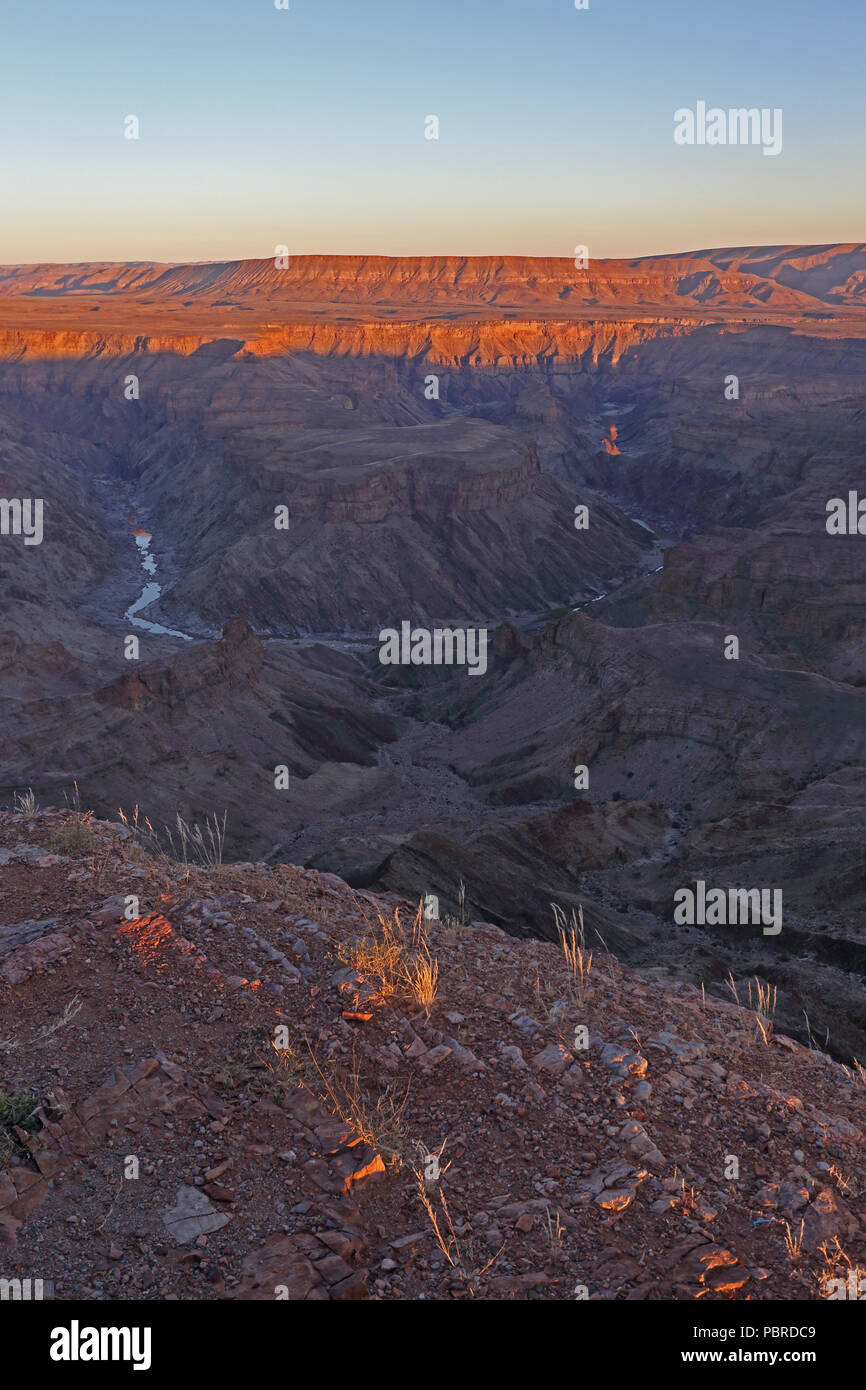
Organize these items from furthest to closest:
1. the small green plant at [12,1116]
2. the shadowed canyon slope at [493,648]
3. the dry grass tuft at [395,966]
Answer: the shadowed canyon slope at [493,648] → the dry grass tuft at [395,966] → the small green plant at [12,1116]

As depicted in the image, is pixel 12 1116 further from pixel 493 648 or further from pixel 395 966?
Result: pixel 493 648

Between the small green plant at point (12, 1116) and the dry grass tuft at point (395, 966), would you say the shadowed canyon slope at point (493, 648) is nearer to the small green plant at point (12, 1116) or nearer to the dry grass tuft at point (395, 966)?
the dry grass tuft at point (395, 966)

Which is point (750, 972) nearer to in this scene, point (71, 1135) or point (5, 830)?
point (5, 830)

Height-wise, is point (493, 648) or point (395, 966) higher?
point (493, 648)

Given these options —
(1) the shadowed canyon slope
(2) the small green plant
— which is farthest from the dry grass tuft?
(1) the shadowed canyon slope

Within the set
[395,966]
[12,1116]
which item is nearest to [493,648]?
[395,966]

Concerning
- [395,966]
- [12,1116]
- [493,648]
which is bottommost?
[12,1116]

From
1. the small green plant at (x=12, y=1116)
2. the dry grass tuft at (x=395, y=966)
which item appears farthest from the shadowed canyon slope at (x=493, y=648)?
the small green plant at (x=12, y=1116)

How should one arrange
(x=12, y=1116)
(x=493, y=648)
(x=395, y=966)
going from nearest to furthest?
(x=12, y=1116)
(x=395, y=966)
(x=493, y=648)
